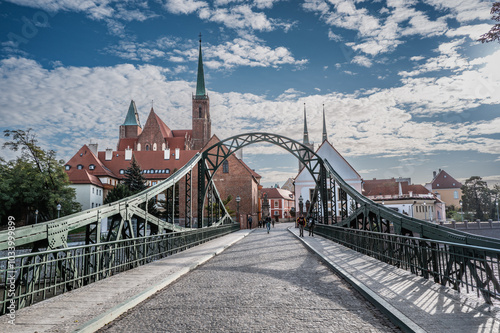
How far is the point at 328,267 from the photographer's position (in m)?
10.5

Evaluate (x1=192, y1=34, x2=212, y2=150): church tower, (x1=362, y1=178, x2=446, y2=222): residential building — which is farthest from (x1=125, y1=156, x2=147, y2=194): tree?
(x1=362, y1=178, x2=446, y2=222): residential building

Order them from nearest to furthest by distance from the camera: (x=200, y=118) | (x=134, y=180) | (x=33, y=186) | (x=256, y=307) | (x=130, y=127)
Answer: (x=256, y=307), (x=33, y=186), (x=134, y=180), (x=200, y=118), (x=130, y=127)

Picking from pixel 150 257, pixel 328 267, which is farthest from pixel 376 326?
pixel 150 257

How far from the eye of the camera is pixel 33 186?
4278 centimetres

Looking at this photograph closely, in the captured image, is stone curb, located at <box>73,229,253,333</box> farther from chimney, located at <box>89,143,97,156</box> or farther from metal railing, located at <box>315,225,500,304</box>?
chimney, located at <box>89,143,97,156</box>

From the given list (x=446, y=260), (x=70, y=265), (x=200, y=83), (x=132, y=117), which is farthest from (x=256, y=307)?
(x=132, y=117)

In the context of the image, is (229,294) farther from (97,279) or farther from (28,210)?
(28,210)

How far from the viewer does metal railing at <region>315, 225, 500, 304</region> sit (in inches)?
222

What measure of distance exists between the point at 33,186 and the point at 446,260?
45.2 m

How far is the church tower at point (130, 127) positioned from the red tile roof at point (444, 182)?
3007 inches

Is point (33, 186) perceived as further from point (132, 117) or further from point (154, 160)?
point (132, 117)

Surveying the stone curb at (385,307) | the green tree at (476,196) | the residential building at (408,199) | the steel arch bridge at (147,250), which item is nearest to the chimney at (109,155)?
the residential building at (408,199)

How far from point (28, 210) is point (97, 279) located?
4325 centimetres

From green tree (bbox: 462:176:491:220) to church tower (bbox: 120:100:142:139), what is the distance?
75020mm
